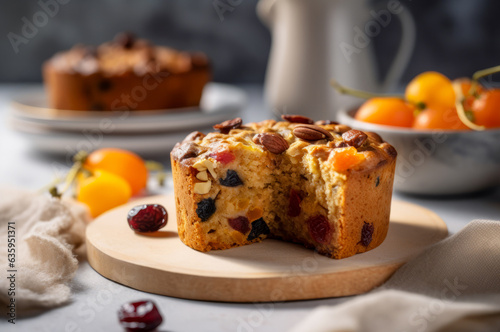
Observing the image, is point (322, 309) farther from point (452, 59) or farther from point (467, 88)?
point (452, 59)

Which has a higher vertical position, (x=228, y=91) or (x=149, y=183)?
(x=228, y=91)

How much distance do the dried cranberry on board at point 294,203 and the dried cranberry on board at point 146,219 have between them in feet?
1.68

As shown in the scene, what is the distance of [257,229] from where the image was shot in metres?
2.36

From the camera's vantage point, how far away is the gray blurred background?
5.53 m

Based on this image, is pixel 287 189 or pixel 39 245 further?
pixel 287 189

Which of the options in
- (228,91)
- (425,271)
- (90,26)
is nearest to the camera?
(425,271)

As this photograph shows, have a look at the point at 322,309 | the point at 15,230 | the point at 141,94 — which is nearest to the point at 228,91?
the point at 141,94

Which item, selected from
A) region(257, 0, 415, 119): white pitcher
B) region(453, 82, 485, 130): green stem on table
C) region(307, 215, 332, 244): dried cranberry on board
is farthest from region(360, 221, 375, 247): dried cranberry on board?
region(257, 0, 415, 119): white pitcher

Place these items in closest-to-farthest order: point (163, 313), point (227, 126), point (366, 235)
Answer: point (163, 313) < point (366, 235) < point (227, 126)

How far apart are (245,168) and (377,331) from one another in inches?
33.0

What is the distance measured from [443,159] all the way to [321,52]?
3.85 ft

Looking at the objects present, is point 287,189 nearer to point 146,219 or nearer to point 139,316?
point 146,219

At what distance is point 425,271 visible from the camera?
2.05 m

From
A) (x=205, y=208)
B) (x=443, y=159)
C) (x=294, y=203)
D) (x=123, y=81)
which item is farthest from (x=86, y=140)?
(x=443, y=159)
